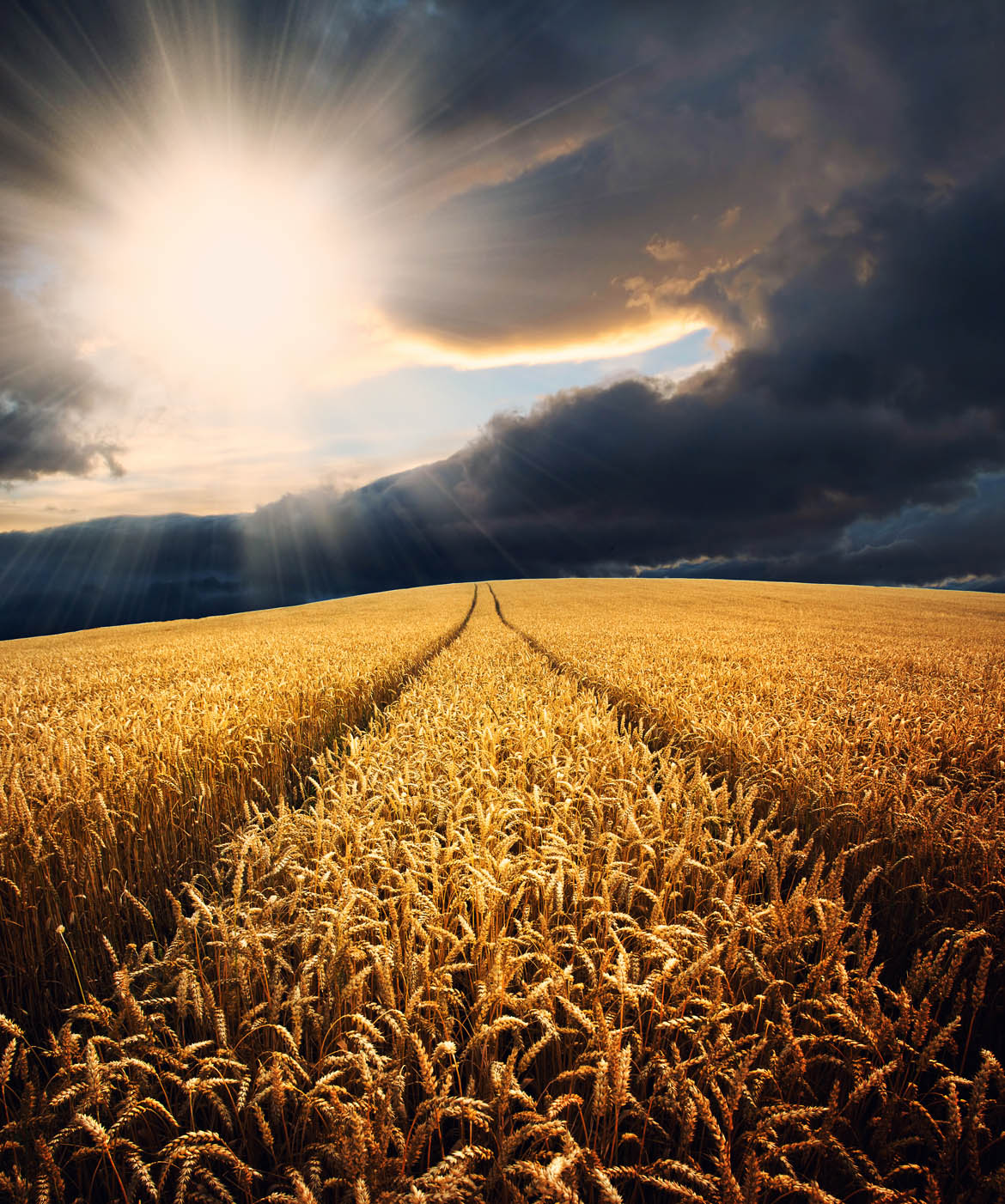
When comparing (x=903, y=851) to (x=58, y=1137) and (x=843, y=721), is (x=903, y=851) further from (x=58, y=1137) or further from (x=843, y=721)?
(x=58, y=1137)

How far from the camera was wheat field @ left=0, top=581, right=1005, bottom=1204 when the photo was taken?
1699 mm

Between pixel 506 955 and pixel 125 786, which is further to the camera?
pixel 125 786

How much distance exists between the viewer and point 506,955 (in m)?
2.24

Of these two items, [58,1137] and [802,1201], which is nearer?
[58,1137]

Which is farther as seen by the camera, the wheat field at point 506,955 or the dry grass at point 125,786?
the dry grass at point 125,786

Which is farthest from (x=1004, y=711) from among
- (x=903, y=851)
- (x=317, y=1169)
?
(x=317, y=1169)

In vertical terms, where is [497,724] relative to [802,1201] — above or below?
above

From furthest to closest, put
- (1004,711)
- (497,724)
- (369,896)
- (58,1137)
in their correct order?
1. (1004,711)
2. (497,724)
3. (369,896)
4. (58,1137)

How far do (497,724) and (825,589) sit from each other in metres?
56.0

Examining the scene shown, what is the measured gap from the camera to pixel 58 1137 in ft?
5.11

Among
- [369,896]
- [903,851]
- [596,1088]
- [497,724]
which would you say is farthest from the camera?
[497,724]

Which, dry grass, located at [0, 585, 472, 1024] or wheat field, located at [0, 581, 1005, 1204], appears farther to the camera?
dry grass, located at [0, 585, 472, 1024]

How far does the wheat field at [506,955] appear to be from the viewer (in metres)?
1.70

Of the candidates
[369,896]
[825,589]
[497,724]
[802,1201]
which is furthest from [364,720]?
[825,589]
